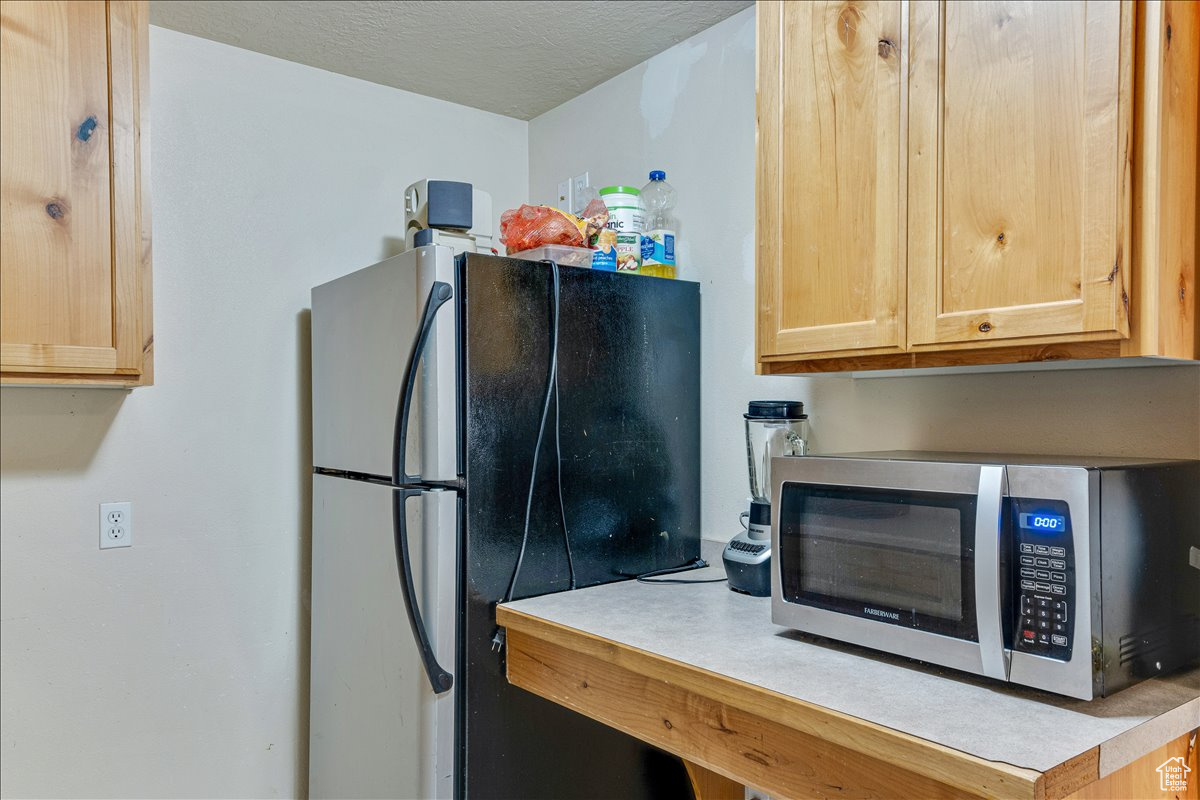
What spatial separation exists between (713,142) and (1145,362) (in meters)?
1.18

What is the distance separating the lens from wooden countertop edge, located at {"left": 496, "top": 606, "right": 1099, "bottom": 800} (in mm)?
860

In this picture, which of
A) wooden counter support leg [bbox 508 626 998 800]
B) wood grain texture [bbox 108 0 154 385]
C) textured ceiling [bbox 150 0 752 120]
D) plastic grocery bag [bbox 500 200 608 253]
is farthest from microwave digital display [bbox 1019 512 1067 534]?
wood grain texture [bbox 108 0 154 385]

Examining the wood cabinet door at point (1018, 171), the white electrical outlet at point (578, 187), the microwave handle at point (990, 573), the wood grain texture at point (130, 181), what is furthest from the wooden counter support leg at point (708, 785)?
the white electrical outlet at point (578, 187)

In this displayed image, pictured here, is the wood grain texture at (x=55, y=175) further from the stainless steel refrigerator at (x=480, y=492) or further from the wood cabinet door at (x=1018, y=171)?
the wood cabinet door at (x=1018, y=171)

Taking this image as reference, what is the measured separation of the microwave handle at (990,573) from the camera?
1.07 metres

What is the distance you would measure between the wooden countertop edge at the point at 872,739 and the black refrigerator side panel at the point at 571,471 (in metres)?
0.37

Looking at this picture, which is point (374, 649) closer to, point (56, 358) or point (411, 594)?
point (411, 594)

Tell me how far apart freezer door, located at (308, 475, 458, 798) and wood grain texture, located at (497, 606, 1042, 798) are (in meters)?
0.19

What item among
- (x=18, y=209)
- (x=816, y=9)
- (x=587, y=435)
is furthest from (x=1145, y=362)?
(x=18, y=209)

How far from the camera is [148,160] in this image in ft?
5.75

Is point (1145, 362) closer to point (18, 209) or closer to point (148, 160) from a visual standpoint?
point (148, 160)

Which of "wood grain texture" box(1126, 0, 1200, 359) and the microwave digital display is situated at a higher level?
"wood grain texture" box(1126, 0, 1200, 359)

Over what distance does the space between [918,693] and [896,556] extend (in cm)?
21

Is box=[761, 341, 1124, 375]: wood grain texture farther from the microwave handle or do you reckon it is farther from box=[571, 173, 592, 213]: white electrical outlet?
box=[571, 173, 592, 213]: white electrical outlet
